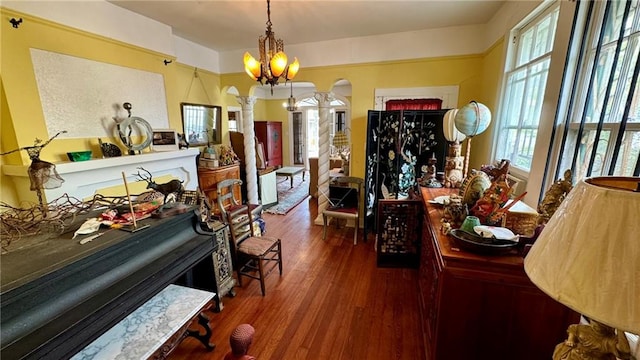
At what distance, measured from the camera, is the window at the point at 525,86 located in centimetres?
201

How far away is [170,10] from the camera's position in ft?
9.32

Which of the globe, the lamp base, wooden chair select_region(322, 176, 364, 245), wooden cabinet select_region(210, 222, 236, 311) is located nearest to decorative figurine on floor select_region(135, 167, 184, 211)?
wooden cabinet select_region(210, 222, 236, 311)

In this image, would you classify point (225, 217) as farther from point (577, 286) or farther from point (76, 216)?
point (577, 286)

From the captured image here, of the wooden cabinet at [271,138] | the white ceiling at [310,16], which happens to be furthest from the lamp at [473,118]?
the wooden cabinet at [271,138]

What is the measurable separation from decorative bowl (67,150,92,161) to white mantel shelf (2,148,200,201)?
0.32ft

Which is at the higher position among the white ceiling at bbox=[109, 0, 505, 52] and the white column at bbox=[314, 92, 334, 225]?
the white ceiling at bbox=[109, 0, 505, 52]

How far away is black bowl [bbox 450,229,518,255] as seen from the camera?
1.21 metres

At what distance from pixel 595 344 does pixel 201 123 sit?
186 inches

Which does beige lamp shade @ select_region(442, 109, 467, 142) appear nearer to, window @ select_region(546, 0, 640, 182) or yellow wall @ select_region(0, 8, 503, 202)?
window @ select_region(546, 0, 640, 182)

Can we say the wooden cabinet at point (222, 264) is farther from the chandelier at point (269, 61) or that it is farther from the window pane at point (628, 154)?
the window pane at point (628, 154)

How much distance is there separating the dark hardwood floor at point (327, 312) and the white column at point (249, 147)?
6.41 feet

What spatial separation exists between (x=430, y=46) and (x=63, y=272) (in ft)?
13.8

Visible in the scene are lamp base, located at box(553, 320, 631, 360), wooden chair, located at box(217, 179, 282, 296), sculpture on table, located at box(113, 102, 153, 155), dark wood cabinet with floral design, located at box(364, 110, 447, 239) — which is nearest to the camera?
lamp base, located at box(553, 320, 631, 360)

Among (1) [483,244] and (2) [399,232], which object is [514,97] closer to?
(2) [399,232]
